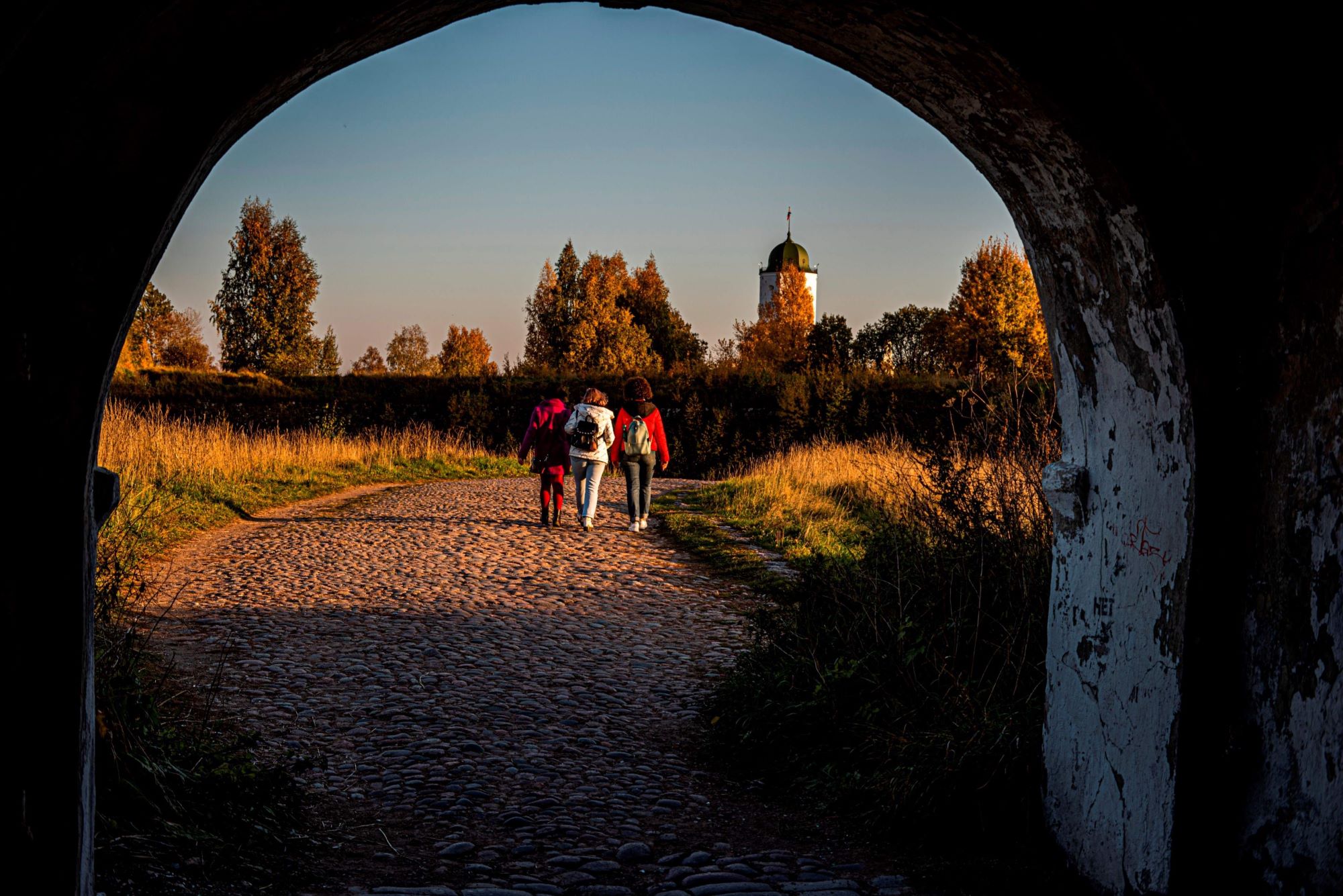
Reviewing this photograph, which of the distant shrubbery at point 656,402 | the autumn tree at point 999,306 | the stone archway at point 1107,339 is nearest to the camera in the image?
the stone archway at point 1107,339

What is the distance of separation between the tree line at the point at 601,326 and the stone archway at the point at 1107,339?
22.2m

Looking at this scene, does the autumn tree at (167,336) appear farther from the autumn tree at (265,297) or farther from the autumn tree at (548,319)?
the autumn tree at (548,319)

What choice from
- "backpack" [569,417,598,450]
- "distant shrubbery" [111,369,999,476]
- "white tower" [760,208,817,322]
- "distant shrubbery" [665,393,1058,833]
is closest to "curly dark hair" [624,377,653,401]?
"backpack" [569,417,598,450]

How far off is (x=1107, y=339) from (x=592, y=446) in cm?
906

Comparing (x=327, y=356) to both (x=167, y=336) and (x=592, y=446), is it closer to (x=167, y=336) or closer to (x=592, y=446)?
(x=167, y=336)

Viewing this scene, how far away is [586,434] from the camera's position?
11.9 m

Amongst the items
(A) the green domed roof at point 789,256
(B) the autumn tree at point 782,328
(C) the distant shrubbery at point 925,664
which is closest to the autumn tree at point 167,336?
(B) the autumn tree at point 782,328

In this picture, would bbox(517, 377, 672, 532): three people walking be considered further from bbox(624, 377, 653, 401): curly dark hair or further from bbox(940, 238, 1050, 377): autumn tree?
bbox(940, 238, 1050, 377): autumn tree

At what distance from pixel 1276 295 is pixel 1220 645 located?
101 cm

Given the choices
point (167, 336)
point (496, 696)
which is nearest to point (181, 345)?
point (167, 336)

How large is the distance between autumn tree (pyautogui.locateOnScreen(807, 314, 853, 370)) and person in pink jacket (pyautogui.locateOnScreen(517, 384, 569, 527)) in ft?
82.1

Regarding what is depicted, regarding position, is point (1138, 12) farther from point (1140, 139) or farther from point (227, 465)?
point (227, 465)

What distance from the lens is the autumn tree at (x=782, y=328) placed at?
47062 mm

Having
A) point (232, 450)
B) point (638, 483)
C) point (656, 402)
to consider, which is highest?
point (656, 402)
